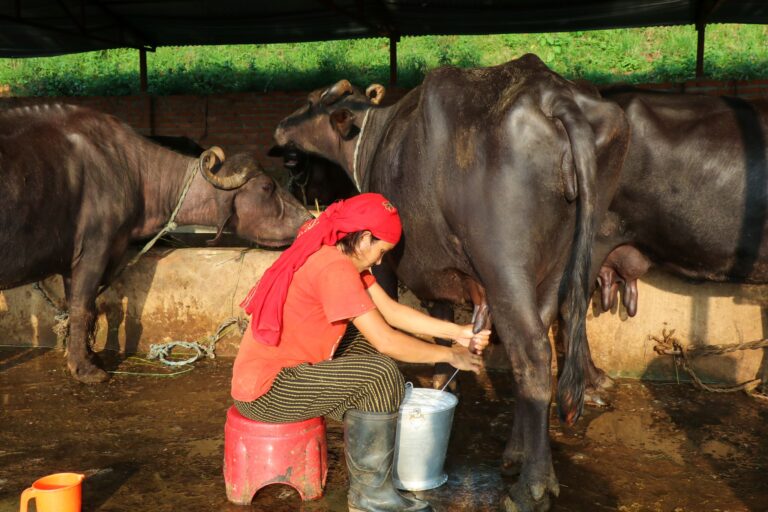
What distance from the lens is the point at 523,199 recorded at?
3395mm

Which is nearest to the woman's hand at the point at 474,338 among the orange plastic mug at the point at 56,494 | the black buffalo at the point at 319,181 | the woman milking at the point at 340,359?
the woman milking at the point at 340,359

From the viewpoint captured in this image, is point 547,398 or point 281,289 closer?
point 281,289

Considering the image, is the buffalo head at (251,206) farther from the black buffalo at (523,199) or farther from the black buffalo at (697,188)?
the black buffalo at (697,188)

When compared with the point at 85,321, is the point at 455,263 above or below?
above

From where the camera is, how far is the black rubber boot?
3088mm

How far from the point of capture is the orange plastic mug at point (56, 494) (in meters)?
2.76

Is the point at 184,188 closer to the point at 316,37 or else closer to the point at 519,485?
the point at 519,485

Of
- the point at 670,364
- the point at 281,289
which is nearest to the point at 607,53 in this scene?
the point at 670,364

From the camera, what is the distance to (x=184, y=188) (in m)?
5.89

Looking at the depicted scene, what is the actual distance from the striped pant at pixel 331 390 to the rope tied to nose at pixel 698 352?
2586mm

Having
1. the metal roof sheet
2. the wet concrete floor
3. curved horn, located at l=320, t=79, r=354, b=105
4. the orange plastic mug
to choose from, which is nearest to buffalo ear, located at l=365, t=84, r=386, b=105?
curved horn, located at l=320, t=79, r=354, b=105

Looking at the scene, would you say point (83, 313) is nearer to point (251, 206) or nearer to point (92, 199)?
point (92, 199)

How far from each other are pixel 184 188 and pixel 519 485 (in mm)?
3683

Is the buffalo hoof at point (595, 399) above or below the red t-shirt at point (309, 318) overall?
below
